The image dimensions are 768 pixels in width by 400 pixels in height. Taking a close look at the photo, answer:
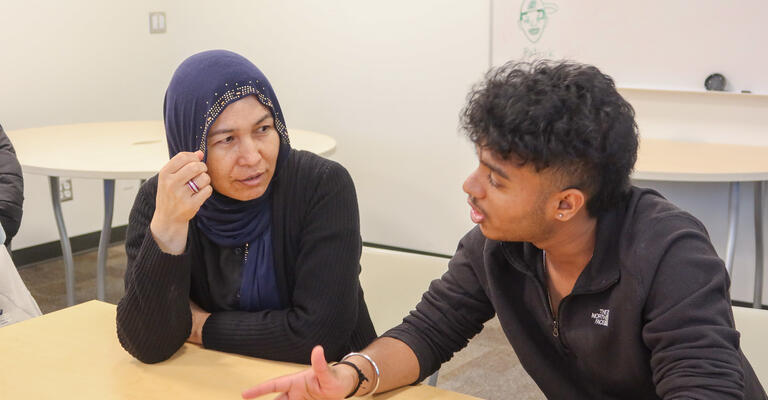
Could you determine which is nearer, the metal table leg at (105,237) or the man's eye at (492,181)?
the man's eye at (492,181)

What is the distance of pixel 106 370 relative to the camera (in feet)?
4.58

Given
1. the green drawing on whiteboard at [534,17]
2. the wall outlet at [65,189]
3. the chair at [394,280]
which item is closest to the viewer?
the chair at [394,280]

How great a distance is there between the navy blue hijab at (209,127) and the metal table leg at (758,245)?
89.7 inches

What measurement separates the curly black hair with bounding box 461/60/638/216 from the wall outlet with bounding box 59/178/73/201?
146 inches

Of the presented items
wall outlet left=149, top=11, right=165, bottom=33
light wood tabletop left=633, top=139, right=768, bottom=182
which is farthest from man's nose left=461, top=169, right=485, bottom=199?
wall outlet left=149, top=11, right=165, bottom=33

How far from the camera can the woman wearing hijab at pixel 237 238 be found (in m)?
1.47

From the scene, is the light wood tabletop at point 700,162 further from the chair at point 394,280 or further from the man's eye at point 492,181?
the man's eye at point 492,181

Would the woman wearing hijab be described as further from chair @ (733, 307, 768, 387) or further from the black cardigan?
chair @ (733, 307, 768, 387)

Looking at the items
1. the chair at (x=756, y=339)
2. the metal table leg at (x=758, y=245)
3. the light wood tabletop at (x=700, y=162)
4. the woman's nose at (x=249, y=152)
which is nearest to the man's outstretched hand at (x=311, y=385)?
the woman's nose at (x=249, y=152)

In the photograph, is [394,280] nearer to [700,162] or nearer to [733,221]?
[700,162]

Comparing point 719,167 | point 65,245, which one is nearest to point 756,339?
point 719,167

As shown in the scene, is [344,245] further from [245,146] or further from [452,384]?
[452,384]

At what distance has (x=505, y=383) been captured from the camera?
293 cm

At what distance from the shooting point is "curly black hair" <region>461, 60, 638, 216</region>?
45.8 inches
